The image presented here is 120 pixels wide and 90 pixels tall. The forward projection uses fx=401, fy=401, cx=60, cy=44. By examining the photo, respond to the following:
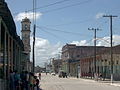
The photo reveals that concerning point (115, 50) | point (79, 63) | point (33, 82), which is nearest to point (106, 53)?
point (115, 50)

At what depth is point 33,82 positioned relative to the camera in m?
28.7

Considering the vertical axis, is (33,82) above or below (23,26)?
below

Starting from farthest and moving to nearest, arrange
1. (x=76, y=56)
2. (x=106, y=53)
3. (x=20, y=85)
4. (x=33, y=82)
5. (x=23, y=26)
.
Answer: (x=76, y=56) → (x=106, y=53) → (x=23, y=26) → (x=33, y=82) → (x=20, y=85)

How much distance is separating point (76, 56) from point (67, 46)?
16.8 ft

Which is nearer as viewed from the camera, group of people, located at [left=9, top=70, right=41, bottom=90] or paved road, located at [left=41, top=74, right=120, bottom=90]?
group of people, located at [left=9, top=70, right=41, bottom=90]

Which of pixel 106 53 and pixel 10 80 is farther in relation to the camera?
pixel 106 53

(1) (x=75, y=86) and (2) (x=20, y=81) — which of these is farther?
(1) (x=75, y=86)

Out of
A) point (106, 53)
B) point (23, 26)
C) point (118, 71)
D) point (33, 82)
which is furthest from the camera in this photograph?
point (106, 53)

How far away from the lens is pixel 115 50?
255 ft

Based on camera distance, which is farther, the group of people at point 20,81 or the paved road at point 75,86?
the paved road at point 75,86

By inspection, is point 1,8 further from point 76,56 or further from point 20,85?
point 76,56

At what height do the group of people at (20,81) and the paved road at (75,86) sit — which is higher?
the group of people at (20,81)

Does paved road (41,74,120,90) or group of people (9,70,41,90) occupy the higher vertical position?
group of people (9,70,41,90)

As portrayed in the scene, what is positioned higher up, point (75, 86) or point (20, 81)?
point (20, 81)
